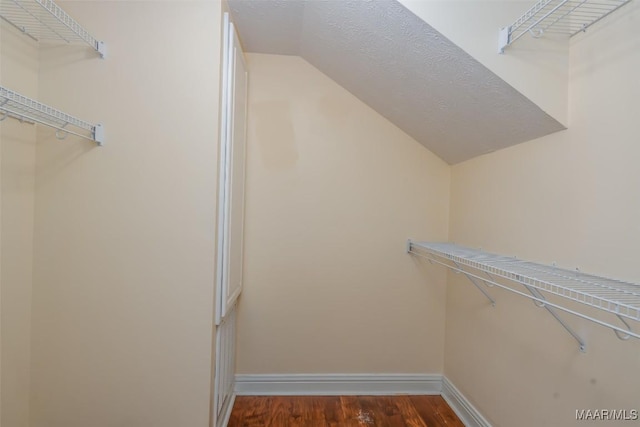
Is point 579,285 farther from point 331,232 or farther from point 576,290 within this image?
point 331,232

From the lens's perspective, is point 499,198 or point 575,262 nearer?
point 575,262

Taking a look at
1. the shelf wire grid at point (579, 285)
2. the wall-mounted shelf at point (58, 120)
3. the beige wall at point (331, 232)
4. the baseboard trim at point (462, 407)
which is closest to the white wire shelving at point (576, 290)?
the shelf wire grid at point (579, 285)

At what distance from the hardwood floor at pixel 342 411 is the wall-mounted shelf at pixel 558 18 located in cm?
202

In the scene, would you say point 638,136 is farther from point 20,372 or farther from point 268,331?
point 20,372

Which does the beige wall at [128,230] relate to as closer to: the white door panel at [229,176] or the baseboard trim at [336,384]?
the white door panel at [229,176]

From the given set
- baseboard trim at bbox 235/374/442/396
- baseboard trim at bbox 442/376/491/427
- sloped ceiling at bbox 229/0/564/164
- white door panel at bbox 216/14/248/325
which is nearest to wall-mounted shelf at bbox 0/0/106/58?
white door panel at bbox 216/14/248/325

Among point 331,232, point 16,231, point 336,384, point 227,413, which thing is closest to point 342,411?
point 336,384

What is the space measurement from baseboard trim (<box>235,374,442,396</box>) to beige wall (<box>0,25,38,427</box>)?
3.71 ft

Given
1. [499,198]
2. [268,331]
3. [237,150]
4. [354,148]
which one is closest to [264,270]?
[268,331]

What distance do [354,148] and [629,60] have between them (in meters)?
1.39

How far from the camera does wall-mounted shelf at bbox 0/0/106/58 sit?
127cm

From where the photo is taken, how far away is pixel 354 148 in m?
2.17

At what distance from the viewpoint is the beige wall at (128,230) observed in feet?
4.76

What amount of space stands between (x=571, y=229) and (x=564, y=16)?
28.5 inches
